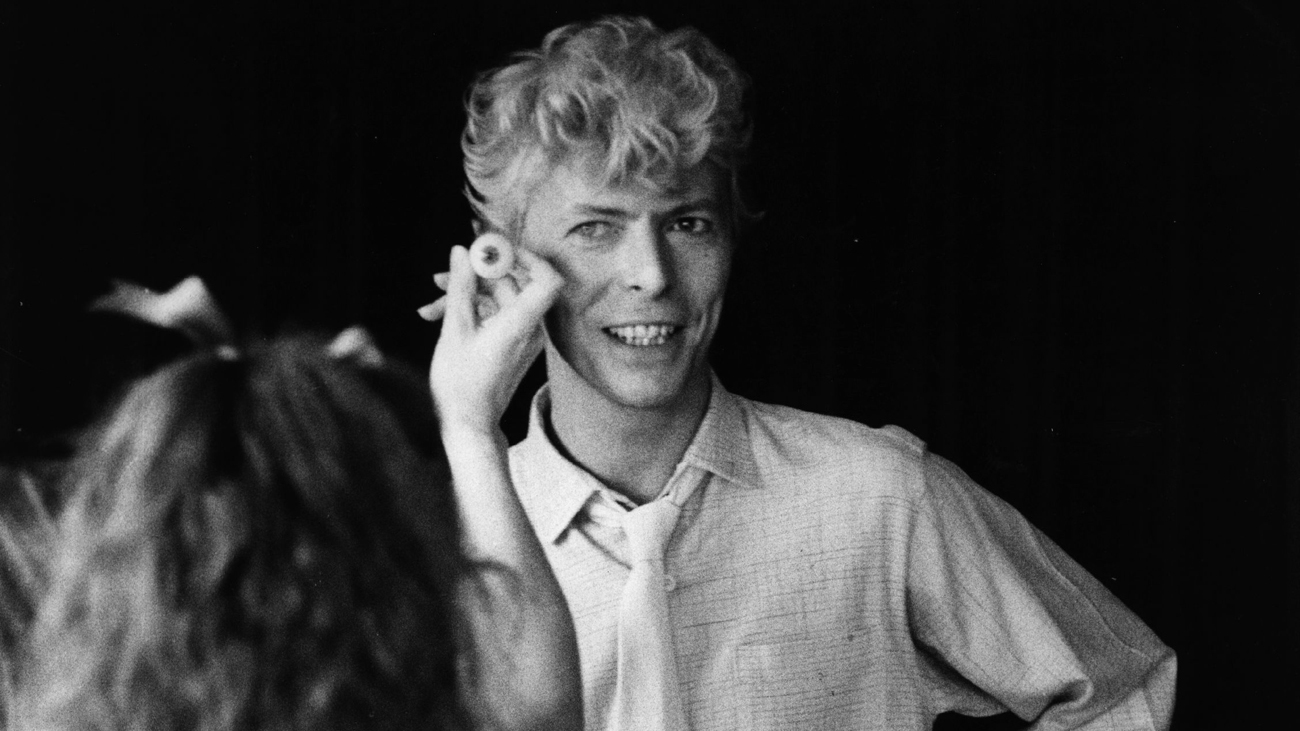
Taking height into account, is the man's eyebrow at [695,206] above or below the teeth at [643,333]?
above

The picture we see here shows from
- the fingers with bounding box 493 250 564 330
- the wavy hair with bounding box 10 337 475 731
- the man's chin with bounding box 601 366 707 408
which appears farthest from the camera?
the man's chin with bounding box 601 366 707 408

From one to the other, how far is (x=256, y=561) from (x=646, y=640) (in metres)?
0.44

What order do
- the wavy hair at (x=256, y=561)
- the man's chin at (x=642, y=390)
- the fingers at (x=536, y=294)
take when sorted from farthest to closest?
the man's chin at (x=642, y=390) < the fingers at (x=536, y=294) < the wavy hair at (x=256, y=561)

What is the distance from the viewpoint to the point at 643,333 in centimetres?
165

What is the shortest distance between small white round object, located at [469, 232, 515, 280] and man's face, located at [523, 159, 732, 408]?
0.03m

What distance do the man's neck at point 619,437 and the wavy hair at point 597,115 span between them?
8.5 inches

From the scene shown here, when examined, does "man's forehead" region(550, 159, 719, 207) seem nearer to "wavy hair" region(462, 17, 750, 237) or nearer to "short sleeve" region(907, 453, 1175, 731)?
"wavy hair" region(462, 17, 750, 237)

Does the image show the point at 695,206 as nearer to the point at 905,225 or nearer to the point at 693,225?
the point at 693,225

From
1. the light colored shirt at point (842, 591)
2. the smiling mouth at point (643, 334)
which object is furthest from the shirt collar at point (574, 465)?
the smiling mouth at point (643, 334)

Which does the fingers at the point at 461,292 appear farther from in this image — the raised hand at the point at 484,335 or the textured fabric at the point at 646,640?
the textured fabric at the point at 646,640

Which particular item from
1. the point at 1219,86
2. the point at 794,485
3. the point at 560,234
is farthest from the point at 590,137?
the point at 1219,86

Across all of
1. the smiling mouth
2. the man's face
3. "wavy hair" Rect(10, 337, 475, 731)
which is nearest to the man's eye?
the man's face

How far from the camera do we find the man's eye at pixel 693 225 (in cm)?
165

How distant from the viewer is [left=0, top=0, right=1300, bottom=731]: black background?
63.9 inches
